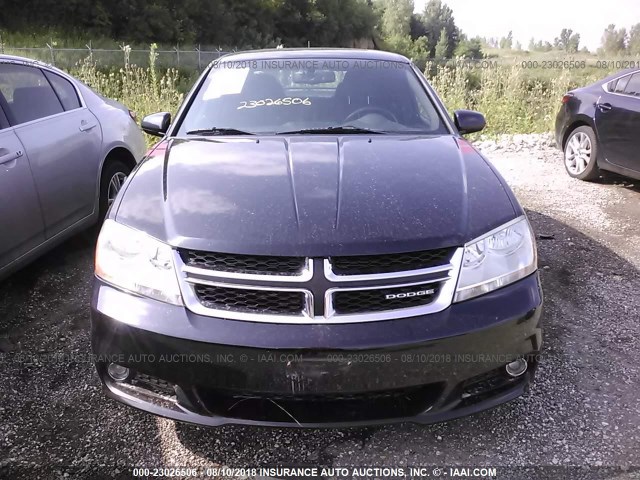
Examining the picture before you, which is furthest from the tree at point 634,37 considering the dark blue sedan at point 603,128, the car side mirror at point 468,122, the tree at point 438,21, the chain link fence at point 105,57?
the tree at point 438,21

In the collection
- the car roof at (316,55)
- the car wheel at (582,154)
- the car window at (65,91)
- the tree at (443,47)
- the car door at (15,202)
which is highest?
the car roof at (316,55)

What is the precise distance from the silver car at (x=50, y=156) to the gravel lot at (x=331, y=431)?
1.51ft

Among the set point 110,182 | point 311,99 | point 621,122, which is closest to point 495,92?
point 621,122

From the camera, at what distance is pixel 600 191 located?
605cm

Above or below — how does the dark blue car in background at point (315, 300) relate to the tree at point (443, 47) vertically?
above

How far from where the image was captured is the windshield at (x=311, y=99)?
10.1 ft

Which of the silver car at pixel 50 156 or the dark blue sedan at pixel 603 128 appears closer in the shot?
the silver car at pixel 50 156

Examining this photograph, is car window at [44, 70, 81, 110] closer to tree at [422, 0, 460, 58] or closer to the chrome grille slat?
the chrome grille slat

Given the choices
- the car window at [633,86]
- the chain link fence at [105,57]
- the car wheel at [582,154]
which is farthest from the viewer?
the chain link fence at [105,57]

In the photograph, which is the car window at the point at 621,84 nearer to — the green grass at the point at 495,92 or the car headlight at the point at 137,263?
the green grass at the point at 495,92

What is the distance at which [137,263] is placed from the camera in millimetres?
2039

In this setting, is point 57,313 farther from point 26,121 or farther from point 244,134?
point 244,134

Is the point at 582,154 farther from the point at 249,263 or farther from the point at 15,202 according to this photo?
the point at 15,202

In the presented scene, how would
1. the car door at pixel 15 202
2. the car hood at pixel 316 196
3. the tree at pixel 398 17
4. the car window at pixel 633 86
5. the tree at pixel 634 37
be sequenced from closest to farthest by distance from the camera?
the car hood at pixel 316 196, the car door at pixel 15 202, the car window at pixel 633 86, the tree at pixel 634 37, the tree at pixel 398 17
